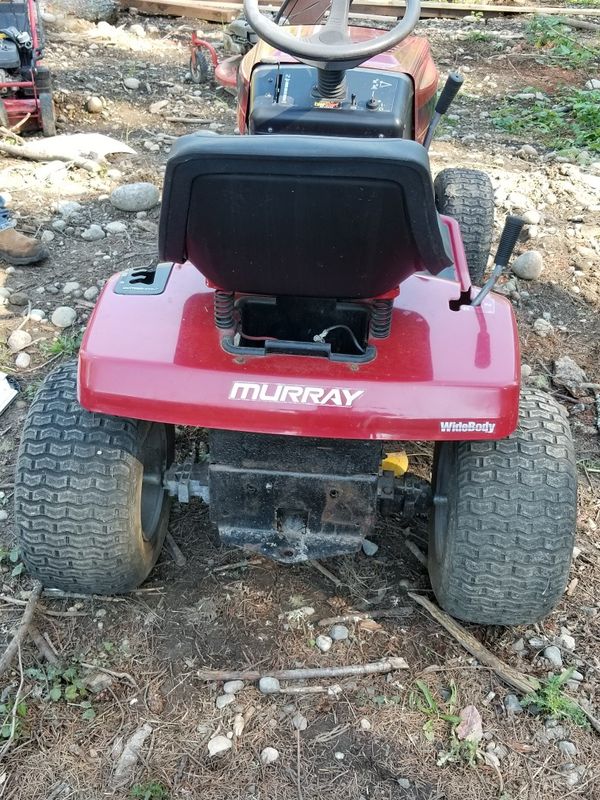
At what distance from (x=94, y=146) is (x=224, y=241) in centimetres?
448

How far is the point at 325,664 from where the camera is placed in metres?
2.49

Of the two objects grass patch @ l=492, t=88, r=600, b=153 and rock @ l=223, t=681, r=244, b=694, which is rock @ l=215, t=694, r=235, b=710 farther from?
grass patch @ l=492, t=88, r=600, b=153

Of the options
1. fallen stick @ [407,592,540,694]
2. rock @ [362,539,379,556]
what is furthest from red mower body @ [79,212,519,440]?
rock @ [362,539,379,556]

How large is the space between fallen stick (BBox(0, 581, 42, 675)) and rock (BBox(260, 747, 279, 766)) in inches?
32.5

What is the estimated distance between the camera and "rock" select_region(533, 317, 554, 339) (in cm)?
411

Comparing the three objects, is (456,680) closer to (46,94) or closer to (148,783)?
(148,783)

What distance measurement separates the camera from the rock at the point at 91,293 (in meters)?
4.25

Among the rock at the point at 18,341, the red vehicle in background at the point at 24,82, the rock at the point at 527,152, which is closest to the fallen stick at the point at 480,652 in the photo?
the rock at the point at 18,341

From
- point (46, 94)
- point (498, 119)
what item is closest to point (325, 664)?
point (46, 94)

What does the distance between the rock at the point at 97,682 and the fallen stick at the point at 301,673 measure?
27 cm

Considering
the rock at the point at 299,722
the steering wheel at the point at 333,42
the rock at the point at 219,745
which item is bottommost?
the rock at the point at 219,745

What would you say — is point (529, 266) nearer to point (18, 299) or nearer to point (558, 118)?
point (18, 299)

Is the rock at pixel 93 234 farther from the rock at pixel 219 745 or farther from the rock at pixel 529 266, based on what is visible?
the rock at pixel 219 745

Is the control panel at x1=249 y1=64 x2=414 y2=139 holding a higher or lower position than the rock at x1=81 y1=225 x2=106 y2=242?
higher
